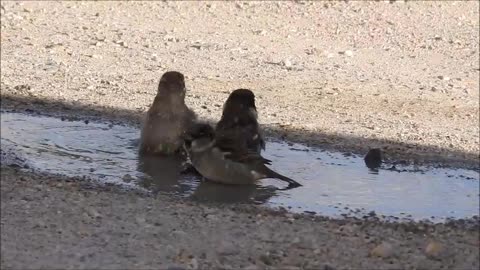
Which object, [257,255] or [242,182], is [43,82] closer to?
[242,182]

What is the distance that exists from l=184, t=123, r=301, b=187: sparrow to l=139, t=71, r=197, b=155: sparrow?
815mm

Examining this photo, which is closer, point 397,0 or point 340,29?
point 340,29

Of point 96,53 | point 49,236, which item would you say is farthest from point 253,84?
point 49,236

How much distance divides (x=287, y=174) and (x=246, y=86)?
15.5 ft

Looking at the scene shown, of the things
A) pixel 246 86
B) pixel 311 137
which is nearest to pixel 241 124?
pixel 311 137

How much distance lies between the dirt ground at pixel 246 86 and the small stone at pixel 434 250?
7 centimetres

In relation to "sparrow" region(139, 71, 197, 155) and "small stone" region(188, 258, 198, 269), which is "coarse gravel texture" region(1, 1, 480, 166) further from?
"small stone" region(188, 258, 198, 269)

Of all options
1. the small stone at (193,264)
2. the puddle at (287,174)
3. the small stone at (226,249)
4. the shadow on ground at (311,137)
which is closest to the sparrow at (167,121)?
the puddle at (287,174)

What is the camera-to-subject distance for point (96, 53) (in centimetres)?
1545

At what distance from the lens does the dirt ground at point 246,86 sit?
681 centimetres

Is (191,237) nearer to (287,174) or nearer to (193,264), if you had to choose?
(193,264)

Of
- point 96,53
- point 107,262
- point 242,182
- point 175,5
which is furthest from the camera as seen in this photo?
point 175,5

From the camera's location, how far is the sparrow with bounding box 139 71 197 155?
393 inches

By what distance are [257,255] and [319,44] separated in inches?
400
